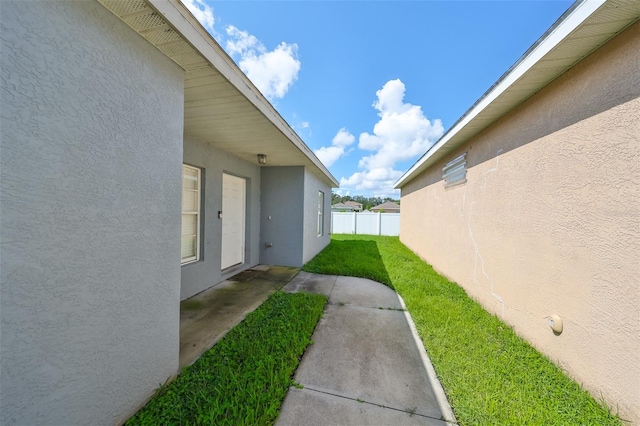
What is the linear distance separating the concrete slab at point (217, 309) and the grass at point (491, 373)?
2.70 metres

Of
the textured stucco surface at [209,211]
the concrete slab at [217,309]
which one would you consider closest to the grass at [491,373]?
the concrete slab at [217,309]

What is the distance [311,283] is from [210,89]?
4232mm

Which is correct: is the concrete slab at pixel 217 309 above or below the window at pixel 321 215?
below

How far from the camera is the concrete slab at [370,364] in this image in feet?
6.94

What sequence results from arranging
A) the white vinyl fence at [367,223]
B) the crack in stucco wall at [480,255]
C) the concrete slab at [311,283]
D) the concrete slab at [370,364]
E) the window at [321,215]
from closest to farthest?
the concrete slab at [370,364] → the crack in stucco wall at [480,255] → the concrete slab at [311,283] → the window at [321,215] → the white vinyl fence at [367,223]

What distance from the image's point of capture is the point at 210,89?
257 cm

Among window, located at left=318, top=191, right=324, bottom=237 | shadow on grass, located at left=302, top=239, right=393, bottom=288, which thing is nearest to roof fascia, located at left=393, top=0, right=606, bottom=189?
shadow on grass, located at left=302, top=239, right=393, bottom=288

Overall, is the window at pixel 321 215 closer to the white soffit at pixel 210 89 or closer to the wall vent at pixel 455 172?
the white soffit at pixel 210 89

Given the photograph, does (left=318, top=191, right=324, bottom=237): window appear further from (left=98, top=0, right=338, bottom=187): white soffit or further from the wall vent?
the wall vent

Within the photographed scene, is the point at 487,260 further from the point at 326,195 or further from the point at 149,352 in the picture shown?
the point at 326,195

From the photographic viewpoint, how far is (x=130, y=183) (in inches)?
68.6

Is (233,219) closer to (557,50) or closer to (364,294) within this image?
(364,294)

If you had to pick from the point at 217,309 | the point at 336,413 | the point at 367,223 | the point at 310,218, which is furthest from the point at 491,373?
the point at 367,223

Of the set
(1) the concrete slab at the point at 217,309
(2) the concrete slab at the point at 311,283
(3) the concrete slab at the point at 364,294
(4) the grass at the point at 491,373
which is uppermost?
(4) the grass at the point at 491,373
